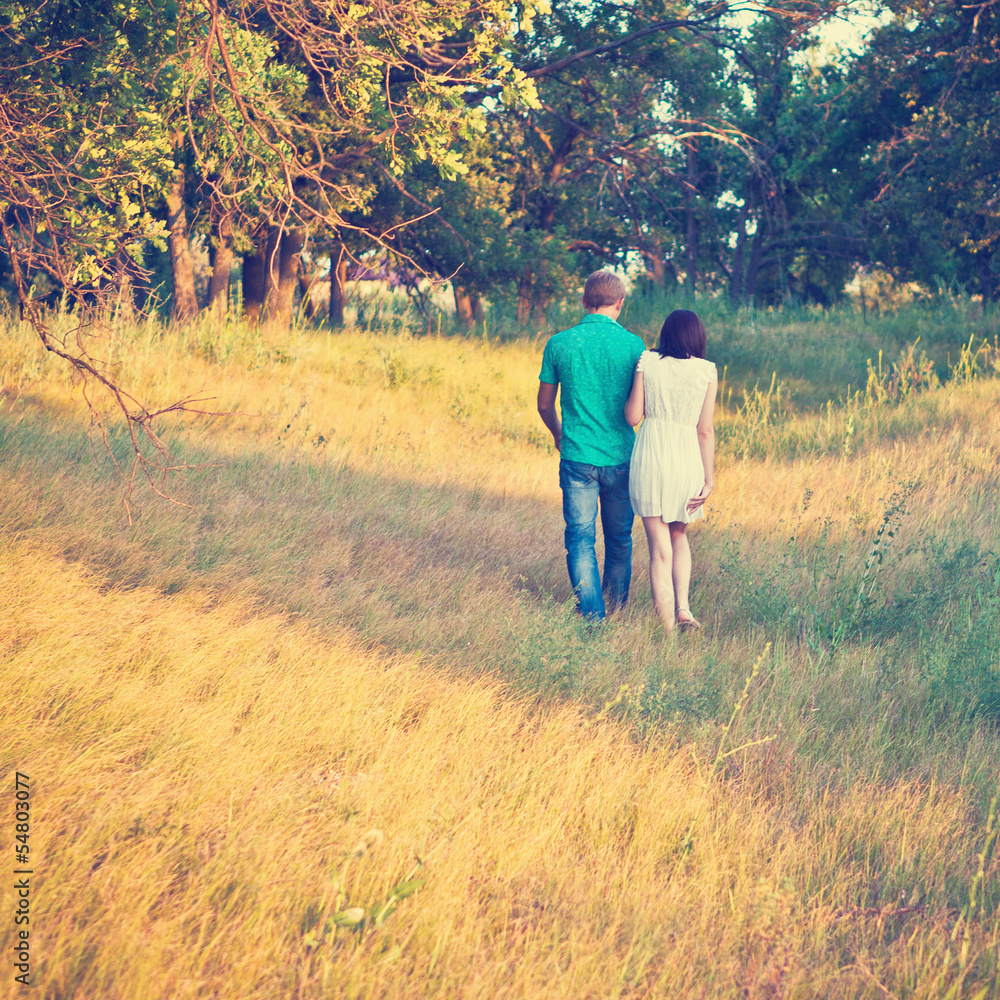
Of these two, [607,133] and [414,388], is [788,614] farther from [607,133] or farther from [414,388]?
[607,133]

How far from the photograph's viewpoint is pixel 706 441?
4.45 metres

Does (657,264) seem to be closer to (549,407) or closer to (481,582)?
(549,407)

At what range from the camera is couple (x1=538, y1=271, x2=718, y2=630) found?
14.2 ft

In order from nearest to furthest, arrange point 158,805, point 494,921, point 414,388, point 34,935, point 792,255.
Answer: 1. point 34,935
2. point 494,921
3. point 158,805
4. point 414,388
5. point 792,255

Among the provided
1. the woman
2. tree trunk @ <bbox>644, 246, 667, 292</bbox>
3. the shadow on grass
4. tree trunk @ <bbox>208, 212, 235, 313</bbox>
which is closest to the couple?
the woman

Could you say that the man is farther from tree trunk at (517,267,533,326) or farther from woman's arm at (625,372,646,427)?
tree trunk at (517,267,533,326)

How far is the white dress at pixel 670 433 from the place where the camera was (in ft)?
14.2

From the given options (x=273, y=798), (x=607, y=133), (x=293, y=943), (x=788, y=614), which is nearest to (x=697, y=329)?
(x=788, y=614)

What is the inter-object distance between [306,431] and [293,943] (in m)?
5.90

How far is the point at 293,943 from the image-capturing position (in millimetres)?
1990

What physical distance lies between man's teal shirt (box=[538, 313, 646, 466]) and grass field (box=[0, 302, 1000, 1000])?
926 millimetres

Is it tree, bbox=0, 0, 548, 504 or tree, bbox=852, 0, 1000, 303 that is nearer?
tree, bbox=0, 0, 548, 504

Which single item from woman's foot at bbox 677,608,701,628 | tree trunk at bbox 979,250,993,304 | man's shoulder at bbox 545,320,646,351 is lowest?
woman's foot at bbox 677,608,701,628

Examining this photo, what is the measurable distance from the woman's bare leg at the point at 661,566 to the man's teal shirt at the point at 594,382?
1.34 ft
